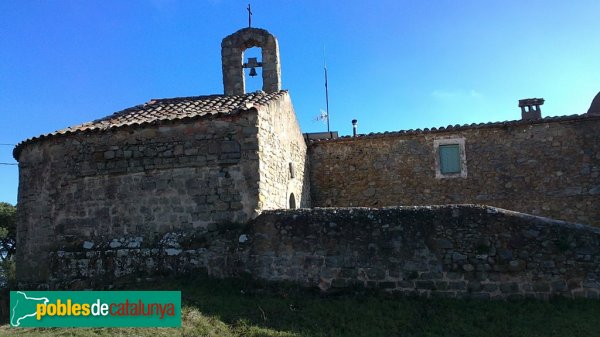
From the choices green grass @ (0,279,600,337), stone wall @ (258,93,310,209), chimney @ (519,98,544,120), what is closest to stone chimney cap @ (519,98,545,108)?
chimney @ (519,98,544,120)

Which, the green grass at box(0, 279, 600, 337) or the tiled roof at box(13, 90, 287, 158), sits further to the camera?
the tiled roof at box(13, 90, 287, 158)

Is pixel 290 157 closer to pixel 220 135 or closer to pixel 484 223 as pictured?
pixel 220 135

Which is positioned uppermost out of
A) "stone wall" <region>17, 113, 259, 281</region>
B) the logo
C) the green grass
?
"stone wall" <region>17, 113, 259, 281</region>

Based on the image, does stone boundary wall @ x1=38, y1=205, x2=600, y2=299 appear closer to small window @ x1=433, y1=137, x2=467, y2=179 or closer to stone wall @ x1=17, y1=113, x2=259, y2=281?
stone wall @ x1=17, y1=113, x2=259, y2=281

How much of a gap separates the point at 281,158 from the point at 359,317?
4.86 metres

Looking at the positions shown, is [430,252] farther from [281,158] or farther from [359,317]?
[281,158]

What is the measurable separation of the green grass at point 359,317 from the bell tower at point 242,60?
259 inches

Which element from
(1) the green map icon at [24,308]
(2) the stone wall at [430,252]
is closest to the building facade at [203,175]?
(2) the stone wall at [430,252]

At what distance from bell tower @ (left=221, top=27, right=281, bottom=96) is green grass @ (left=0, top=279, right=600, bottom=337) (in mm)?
6584

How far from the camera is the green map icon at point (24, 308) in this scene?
8.10 m

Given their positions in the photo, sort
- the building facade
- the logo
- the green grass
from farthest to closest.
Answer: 1. the building facade
2. the logo
3. the green grass

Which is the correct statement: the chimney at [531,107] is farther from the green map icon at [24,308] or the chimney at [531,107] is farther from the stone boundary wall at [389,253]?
the green map icon at [24,308]

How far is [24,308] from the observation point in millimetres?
8312

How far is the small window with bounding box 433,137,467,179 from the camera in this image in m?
14.6
